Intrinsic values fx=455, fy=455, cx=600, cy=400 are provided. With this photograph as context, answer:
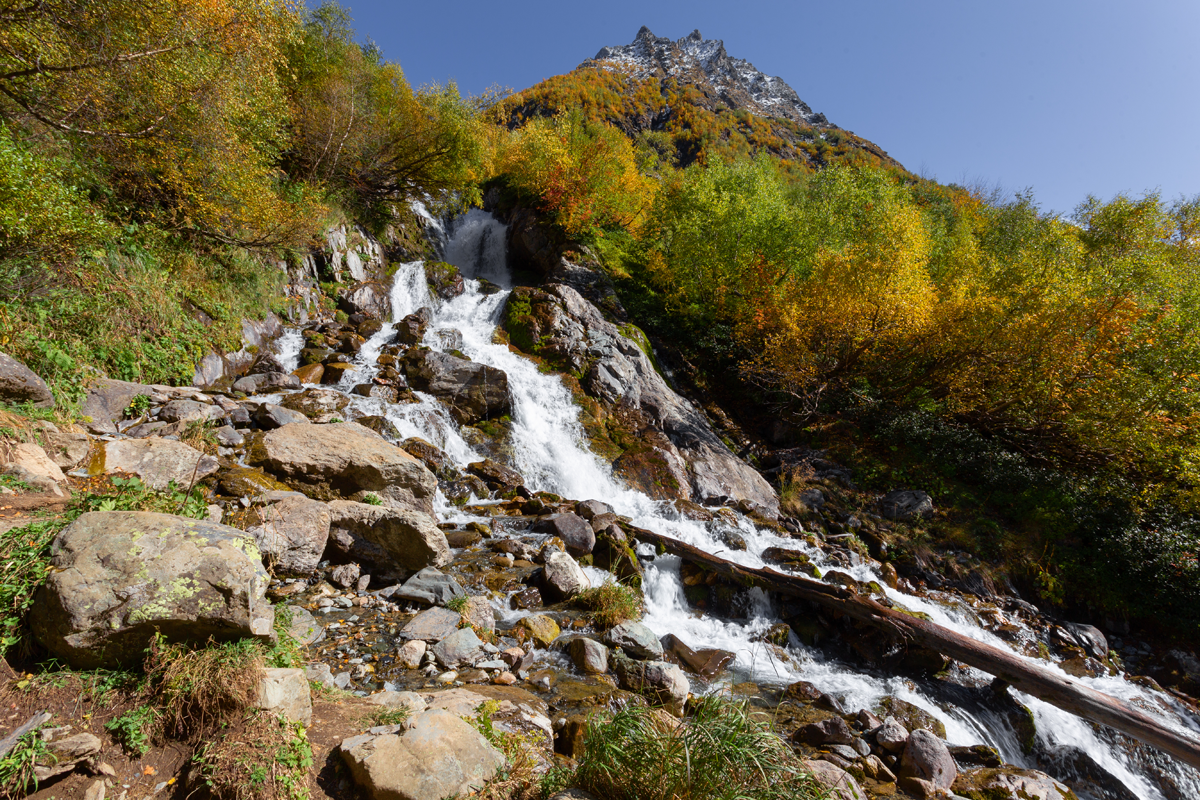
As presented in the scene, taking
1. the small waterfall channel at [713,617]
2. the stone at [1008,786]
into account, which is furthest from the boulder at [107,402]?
the stone at [1008,786]

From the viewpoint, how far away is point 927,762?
5426 mm

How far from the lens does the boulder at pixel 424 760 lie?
2.99m

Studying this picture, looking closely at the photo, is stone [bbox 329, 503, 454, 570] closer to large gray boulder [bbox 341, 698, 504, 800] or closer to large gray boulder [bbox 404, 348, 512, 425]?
large gray boulder [bbox 341, 698, 504, 800]

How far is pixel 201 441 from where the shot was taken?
7.22 metres

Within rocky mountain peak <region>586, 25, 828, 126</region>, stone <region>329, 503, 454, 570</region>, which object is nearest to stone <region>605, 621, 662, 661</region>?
stone <region>329, 503, 454, 570</region>

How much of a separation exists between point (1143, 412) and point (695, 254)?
15.8m

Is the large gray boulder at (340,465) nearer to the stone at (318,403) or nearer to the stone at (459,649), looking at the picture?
the stone at (318,403)

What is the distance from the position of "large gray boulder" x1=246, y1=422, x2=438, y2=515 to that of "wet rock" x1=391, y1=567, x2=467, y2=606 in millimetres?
2050

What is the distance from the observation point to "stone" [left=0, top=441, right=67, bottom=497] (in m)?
4.40

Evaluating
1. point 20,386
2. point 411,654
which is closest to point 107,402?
point 20,386

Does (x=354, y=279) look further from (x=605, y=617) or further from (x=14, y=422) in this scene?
(x=605, y=617)

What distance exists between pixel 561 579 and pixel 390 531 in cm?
281

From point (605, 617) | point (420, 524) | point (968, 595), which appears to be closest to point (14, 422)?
point (420, 524)

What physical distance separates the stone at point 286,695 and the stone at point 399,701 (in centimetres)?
60
